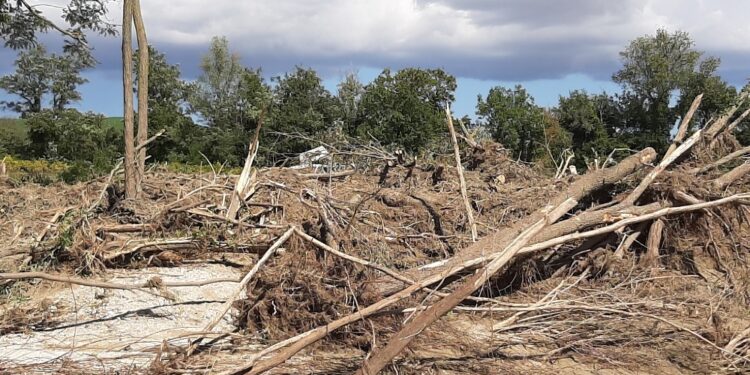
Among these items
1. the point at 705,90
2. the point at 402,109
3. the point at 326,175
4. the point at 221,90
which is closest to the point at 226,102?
the point at 221,90

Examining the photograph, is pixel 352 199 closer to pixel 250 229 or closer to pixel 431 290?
pixel 250 229

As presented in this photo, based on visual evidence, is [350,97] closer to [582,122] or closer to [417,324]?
[582,122]

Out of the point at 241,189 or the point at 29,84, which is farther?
the point at 29,84

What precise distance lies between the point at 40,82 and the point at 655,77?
33.4m

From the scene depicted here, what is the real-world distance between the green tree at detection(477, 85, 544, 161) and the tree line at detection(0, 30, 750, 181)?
0.05 m

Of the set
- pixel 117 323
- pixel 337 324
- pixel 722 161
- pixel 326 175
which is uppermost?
pixel 722 161

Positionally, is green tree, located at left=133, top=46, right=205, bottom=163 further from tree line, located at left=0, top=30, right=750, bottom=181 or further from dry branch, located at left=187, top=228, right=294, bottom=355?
dry branch, located at left=187, top=228, right=294, bottom=355

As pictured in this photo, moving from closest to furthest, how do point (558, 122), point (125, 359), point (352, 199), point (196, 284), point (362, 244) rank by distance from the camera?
point (125, 359) → point (196, 284) → point (362, 244) → point (352, 199) → point (558, 122)

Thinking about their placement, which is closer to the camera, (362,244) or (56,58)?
(362,244)

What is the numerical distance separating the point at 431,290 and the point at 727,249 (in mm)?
3005

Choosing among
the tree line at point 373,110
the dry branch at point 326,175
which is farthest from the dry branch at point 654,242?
the tree line at point 373,110

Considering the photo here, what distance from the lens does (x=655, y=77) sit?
111 feet

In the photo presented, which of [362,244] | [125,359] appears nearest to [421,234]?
[362,244]

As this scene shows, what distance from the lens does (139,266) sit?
564cm
